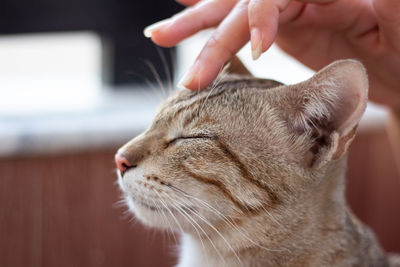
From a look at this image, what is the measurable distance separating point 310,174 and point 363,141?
120cm

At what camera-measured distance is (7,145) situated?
1.55m

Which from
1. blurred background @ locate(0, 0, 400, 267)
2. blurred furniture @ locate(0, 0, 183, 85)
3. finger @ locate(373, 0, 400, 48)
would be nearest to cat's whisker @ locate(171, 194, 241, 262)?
blurred background @ locate(0, 0, 400, 267)

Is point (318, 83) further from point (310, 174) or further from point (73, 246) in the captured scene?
point (73, 246)

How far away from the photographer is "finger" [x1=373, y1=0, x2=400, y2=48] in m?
0.88

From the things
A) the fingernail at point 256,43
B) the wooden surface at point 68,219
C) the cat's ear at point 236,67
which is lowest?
the wooden surface at point 68,219

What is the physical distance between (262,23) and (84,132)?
973 mm

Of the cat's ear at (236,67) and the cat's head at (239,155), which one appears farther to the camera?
the cat's ear at (236,67)

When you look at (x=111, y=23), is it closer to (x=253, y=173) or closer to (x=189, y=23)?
(x=189, y=23)

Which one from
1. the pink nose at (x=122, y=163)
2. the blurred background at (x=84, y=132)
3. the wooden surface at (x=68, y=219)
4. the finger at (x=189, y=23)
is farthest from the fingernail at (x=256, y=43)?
the wooden surface at (x=68, y=219)

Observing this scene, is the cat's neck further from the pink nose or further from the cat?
the pink nose

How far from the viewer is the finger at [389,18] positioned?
88 centimetres

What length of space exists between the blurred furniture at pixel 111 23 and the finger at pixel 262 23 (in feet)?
3.47

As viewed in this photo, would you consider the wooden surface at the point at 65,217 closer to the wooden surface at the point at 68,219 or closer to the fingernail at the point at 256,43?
the wooden surface at the point at 68,219

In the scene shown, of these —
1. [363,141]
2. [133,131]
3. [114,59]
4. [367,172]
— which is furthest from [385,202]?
[114,59]
